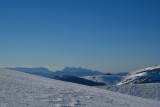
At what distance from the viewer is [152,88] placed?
21.9 meters

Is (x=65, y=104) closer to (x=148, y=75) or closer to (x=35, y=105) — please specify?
(x=35, y=105)

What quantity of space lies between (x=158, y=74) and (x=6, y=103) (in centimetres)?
3761

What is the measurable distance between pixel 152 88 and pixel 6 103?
1553cm

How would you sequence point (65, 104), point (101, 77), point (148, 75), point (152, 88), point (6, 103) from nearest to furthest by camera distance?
point (6, 103) → point (65, 104) → point (152, 88) → point (148, 75) → point (101, 77)

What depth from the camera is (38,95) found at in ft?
31.4

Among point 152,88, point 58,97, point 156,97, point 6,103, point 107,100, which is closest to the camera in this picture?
point 6,103

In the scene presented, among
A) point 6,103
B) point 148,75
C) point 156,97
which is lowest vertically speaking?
point 6,103

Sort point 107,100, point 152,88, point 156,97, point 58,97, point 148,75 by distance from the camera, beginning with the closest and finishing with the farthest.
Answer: point 58,97 < point 107,100 < point 156,97 < point 152,88 < point 148,75

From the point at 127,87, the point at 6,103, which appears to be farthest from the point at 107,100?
the point at 127,87

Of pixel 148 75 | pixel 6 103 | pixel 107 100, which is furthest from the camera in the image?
pixel 148 75

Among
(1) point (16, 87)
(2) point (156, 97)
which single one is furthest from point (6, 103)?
(2) point (156, 97)

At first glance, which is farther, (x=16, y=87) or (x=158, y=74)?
(x=158, y=74)

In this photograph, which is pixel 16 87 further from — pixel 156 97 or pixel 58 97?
pixel 156 97

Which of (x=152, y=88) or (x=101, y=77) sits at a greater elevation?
(x=101, y=77)
